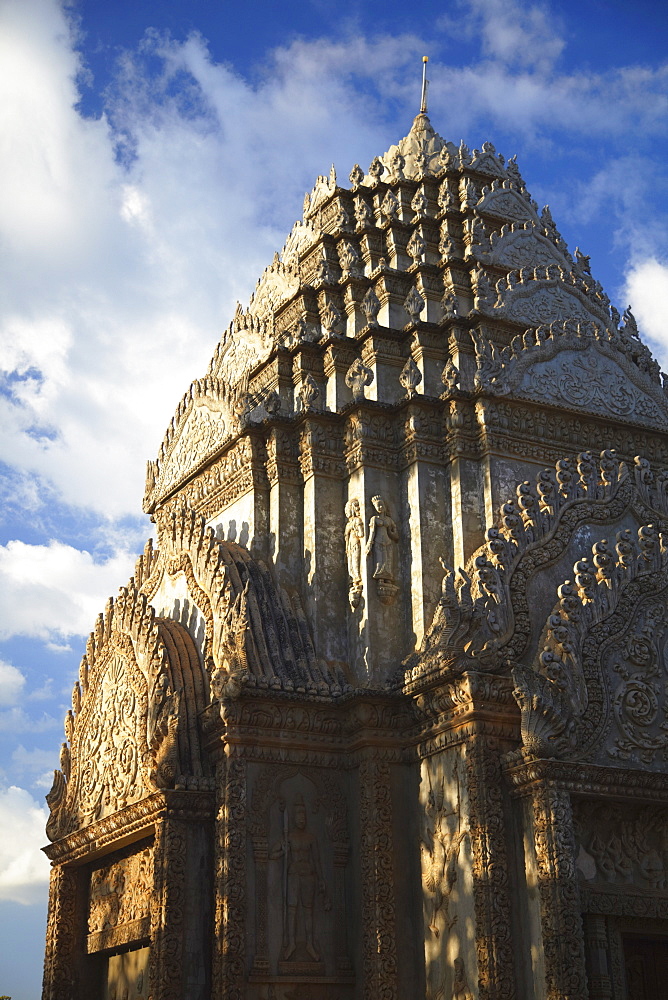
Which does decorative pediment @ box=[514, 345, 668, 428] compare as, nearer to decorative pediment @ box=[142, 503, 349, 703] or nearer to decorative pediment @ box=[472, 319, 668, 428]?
decorative pediment @ box=[472, 319, 668, 428]

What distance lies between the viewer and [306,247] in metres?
19.9

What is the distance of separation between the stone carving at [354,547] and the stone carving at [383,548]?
0.64 ft

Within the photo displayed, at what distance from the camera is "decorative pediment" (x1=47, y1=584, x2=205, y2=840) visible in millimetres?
14172

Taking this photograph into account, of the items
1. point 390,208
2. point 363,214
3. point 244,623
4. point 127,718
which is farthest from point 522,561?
point 363,214

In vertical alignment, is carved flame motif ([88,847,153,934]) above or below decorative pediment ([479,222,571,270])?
below

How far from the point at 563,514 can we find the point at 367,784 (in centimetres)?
382

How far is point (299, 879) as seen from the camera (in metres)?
13.1

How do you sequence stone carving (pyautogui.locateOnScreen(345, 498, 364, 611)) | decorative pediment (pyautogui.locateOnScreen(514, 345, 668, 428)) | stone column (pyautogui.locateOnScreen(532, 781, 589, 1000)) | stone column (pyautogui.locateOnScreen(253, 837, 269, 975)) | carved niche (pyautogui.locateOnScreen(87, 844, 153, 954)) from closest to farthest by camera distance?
stone column (pyautogui.locateOnScreen(532, 781, 589, 1000)), stone column (pyautogui.locateOnScreen(253, 837, 269, 975)), carved niche (pyautogui.locateOnScreen(87, 844, 153, 954)), stone carving (pyautogui.locateOnScreen(345, 498, 364, 611)), decorative pediment (pyautogui.locateOnScreen(514, 345, 668, 428))

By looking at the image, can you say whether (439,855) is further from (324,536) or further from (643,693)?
(324,536)

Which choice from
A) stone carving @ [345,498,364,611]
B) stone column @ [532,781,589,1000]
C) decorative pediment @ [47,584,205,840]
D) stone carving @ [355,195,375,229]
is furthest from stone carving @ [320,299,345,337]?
stone column @ [532,781,589,1000]

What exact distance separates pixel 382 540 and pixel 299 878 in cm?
417

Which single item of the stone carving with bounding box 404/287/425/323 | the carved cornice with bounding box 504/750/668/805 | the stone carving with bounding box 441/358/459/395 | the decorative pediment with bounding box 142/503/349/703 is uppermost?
the stone carving with bounding box 404/287/425/323

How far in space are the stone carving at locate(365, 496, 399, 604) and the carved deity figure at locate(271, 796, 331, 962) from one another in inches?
108

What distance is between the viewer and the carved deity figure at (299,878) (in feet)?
42.4
